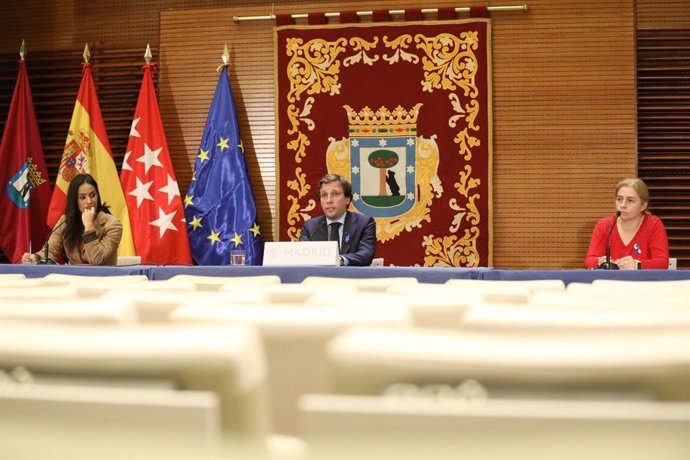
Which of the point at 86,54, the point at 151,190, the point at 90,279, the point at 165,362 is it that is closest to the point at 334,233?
the point at 151,190

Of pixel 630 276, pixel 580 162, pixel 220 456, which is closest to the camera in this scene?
pixel 220 456

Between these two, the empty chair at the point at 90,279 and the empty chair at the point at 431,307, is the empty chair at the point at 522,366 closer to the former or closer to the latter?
the empty chair at the point at 431,307

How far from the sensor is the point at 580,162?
6090 millimetres

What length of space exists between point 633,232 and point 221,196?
132 inches

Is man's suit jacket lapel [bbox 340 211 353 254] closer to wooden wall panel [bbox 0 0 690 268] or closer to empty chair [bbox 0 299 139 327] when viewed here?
wooden wall panel [bbox 0 0 690 268]

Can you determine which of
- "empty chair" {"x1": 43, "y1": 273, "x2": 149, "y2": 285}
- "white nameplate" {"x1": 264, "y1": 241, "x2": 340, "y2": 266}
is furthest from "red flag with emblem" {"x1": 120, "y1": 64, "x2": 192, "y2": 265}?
"empty chair" {"x1": 43, "y1": 273, "x2": 149, "y2": 285}

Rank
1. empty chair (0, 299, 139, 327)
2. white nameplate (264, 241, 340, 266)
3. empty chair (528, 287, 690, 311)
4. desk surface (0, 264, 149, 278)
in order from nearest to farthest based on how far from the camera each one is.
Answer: empty chair (0, 299, 139, 327)
empty chair (528, 287, 690, 311)
desk surface (0, 264, 149, 278)
white nameplate (264, 241, 340, 266)

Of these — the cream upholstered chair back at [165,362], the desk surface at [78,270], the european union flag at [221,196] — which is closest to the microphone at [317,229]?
the european union flag at [221,196]

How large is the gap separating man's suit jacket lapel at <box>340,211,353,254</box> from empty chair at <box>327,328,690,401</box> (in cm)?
409

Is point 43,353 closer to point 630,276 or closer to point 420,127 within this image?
point 630,276

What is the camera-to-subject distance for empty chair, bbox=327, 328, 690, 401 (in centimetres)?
62

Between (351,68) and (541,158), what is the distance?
5.96ft

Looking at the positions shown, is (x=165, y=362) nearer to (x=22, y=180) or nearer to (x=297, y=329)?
(x=297, y=329)

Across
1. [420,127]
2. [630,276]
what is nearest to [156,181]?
[420,127]
